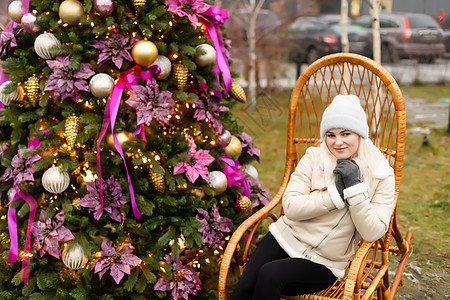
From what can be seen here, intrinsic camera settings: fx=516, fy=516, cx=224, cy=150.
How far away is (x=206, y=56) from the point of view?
2.71 metres

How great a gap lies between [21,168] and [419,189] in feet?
13.1

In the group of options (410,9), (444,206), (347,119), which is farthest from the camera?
(410,9)

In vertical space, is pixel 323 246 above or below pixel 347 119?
below

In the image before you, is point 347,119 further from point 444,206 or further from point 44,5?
point 444,206

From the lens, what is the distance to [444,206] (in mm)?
4742

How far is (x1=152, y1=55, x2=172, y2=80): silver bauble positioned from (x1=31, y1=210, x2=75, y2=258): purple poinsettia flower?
34.0 inches

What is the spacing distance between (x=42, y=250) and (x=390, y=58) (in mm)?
10892

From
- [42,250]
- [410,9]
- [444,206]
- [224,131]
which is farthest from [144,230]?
[410,9]

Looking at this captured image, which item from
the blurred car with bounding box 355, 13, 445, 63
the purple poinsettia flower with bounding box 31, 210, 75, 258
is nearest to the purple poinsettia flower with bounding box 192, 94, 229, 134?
the purple poinsettia flower with bounding box 31, 210, 75, 258

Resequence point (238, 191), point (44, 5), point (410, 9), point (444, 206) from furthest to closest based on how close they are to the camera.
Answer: point (410, 9), point (444, 206), point (238, 191), point (44, 5)

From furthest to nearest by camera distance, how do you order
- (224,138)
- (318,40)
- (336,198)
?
(318,40), (224,138), (336,198)

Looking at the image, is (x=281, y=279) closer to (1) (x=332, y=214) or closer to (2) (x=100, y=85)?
(1) (x=332, y=214)

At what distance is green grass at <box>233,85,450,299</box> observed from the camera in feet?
11.4

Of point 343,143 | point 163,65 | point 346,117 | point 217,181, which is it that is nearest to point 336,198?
point 343,143
